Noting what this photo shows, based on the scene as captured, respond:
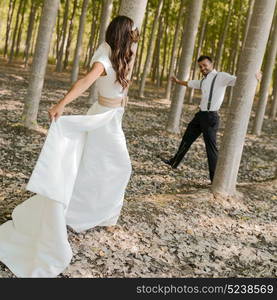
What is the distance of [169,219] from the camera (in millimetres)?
7152

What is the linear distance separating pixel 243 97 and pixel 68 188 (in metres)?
4.26

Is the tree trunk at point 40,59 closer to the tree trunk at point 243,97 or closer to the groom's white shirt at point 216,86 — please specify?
the groom's white shirt at point 216,86

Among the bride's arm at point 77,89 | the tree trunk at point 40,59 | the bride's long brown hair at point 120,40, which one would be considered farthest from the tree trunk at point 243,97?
the tree trunk at point 40,59

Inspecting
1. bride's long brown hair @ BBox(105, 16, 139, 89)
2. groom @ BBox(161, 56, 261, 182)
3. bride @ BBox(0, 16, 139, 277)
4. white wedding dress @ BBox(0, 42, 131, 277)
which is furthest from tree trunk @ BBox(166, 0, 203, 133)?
bride's long brown hair @ BBox(105, 16, 139, 89)

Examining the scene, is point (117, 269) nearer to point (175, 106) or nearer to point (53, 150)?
point (53, 150)

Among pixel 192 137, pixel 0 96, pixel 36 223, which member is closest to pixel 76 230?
pixel 36 223

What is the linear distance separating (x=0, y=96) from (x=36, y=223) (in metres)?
12.5

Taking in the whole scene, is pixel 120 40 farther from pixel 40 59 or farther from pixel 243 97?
pixel 40 59

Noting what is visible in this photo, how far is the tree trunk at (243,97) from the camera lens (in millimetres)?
7840

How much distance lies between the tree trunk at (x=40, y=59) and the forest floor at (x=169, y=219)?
1.49 feet

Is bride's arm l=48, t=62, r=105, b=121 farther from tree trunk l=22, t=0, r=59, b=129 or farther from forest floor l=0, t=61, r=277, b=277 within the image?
tree trunk l=22, t=0, r=59, b=129

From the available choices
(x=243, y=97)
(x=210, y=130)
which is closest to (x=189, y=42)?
(x=210, y=130)

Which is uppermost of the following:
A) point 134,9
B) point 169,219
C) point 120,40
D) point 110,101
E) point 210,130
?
point 134,9

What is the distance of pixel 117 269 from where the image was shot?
5340mm
